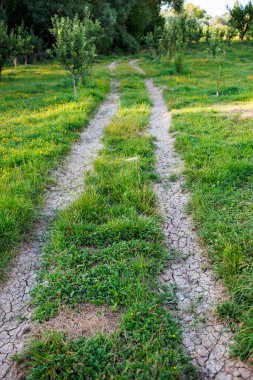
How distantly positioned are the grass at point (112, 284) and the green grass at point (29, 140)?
768 millimetres

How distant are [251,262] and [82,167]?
5.56 metres

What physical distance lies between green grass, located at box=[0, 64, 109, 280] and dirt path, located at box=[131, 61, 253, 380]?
2.77 metres

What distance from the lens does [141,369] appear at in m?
3.32

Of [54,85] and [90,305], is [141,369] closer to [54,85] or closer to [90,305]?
[90,305]

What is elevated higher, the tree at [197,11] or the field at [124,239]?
the tree at [197,11]

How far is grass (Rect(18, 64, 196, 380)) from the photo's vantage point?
338 centimetres

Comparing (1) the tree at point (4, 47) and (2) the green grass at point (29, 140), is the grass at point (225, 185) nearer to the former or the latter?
(2) the green grass at point (29, 140)

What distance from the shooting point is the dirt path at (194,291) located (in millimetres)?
3474

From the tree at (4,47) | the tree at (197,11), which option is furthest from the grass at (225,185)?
the tree at (197,11)

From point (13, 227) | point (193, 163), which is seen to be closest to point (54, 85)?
point (193, 163)

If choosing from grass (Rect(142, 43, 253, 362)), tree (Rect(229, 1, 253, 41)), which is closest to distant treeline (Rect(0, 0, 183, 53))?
tree (Rect(229, 1, 253, 41))

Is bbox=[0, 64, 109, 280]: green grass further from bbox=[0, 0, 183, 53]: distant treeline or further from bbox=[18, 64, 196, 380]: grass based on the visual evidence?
bbox=[0, 0, 183, 53]: distant treeline

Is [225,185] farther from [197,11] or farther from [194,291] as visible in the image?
[197,11]

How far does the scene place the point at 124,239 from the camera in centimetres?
546
